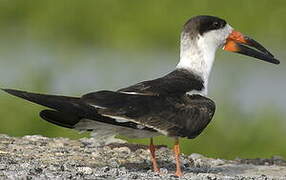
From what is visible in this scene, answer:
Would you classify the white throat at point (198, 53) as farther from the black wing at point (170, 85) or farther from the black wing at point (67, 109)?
the black wing at point (67, 109)

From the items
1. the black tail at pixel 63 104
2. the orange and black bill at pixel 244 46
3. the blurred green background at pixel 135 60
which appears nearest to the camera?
the black tail at pixel 63 104

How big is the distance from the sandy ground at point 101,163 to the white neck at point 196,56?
706mm

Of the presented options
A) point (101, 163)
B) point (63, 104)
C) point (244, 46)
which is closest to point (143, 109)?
point (63, 104)

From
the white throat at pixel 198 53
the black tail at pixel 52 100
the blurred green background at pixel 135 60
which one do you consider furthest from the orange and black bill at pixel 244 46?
the black tail at pixel 52 100

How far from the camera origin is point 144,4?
60.3 ft

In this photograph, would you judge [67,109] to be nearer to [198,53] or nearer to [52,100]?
[52,100]

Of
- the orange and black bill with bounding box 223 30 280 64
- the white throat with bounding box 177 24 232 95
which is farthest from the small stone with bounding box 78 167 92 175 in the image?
the orange and black bill with bounding box 223 30 280 64

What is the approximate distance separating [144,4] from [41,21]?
153 centimetres

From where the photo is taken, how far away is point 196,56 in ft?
31.9

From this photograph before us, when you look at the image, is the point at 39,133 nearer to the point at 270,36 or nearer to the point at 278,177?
the point at 278,177

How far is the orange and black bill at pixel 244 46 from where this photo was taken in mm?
10180

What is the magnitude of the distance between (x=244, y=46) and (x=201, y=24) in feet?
2.02

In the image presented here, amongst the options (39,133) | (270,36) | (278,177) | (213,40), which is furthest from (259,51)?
(270,36)

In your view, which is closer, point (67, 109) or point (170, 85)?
point (67, 109)
